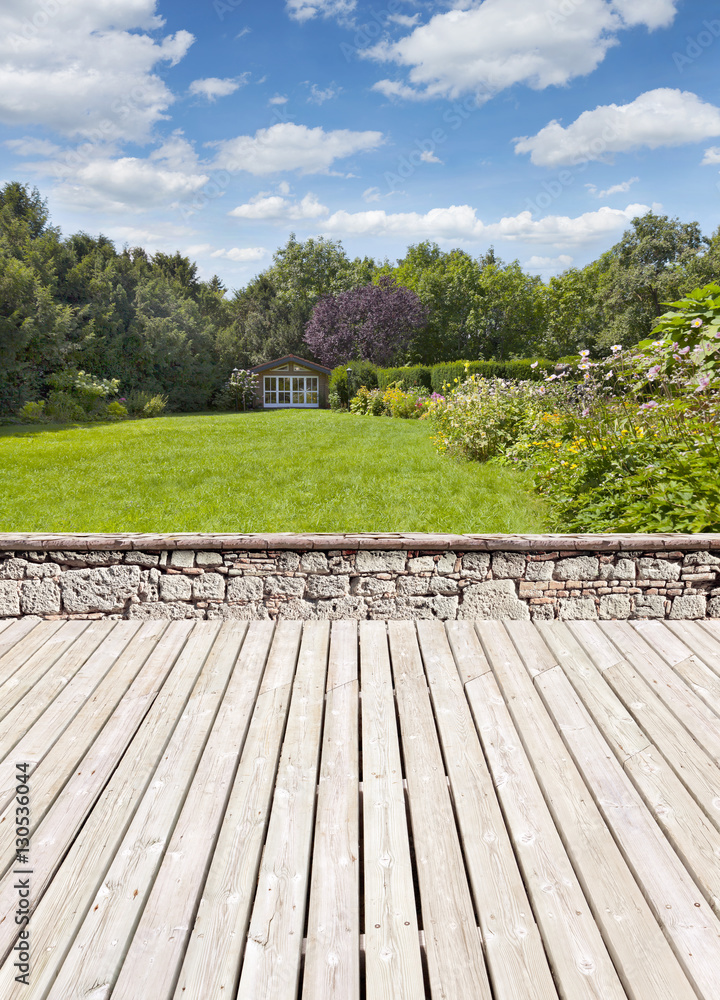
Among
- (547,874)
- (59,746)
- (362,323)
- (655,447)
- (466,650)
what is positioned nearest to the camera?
(547,874)

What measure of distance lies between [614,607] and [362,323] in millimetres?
23208

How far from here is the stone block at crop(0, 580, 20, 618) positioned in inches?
134

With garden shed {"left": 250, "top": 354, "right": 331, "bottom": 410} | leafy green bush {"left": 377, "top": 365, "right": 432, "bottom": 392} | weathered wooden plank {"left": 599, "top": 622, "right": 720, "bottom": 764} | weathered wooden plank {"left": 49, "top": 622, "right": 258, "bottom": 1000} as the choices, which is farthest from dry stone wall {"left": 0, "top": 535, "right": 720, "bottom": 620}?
garden shed {"left": 250, "top": 354, "right": 331, "bottom": 410}

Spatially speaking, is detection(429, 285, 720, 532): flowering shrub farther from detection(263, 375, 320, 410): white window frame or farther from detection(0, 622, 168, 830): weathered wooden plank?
detection(263, 375, 320, 410): white window frame

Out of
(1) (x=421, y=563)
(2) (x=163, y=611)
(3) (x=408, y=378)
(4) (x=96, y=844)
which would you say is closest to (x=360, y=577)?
(1) (x=421, y=563)

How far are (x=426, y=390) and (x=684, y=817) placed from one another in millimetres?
16935

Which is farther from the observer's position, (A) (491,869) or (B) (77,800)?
(B) (77,800)

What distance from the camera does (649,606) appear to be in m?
3.51

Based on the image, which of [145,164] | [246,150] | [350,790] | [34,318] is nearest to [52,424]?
[34,318]

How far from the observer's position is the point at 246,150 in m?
8.65

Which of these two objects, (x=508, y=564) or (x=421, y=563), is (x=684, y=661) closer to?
(x=508, y=564)

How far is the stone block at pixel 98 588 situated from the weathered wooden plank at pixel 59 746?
1.73 ft

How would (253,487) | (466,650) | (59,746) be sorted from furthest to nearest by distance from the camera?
(253,487) → (466,650) → (59,746)

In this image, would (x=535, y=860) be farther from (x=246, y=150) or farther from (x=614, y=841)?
(x=246, y=150)
